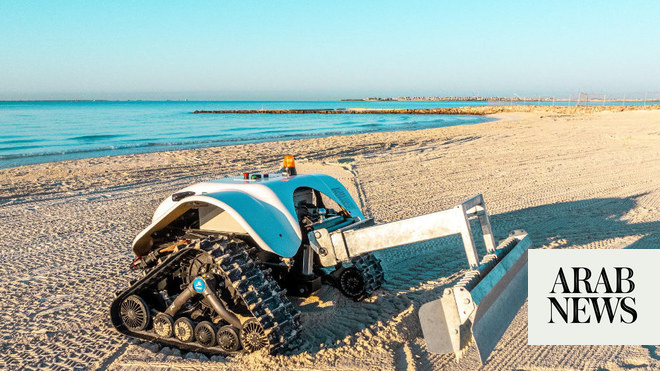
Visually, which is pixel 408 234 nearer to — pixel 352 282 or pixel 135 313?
pixel 352 282

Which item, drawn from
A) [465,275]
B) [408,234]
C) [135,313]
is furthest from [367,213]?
[465,275]

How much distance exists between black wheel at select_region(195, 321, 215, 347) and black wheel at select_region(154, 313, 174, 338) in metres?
0.29

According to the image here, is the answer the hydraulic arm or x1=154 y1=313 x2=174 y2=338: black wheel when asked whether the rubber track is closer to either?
the hydraulic arm

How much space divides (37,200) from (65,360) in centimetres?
901

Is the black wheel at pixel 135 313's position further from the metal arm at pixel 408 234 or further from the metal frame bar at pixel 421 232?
the metal frame bar at pixel 421 232

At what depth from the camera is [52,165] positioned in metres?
19.2

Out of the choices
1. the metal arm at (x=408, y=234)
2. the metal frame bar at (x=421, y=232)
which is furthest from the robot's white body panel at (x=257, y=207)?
A: the metal frame bar at (x=421, y=232)

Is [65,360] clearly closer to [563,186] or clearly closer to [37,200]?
[37,200]

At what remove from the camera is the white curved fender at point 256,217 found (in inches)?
181

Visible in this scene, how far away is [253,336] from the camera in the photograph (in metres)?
4.24

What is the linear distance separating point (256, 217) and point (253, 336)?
1.05 m

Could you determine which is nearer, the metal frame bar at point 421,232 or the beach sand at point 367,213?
the metal frame bar at point 421,232

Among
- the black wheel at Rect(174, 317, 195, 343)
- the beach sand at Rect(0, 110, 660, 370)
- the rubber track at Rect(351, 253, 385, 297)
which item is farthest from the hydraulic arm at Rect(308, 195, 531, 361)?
the black wheel at Rect(174, 317, 195, 343)

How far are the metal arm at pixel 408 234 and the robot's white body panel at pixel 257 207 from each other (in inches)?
12.4
